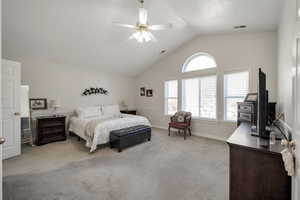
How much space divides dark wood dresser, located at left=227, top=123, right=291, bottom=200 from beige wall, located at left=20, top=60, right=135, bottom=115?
16.3ft

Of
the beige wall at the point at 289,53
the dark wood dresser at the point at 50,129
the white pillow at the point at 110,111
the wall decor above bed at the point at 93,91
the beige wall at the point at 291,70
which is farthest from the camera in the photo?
the wall decor above bed at the point at 93,91

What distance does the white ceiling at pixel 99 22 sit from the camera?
2.81 metres

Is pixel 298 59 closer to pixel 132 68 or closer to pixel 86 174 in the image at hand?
pixel 86 174

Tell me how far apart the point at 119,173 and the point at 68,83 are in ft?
12.6

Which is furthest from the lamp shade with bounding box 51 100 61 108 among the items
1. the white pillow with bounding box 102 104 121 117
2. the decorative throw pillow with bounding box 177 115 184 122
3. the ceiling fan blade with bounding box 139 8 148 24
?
the decorative throw pillow with bounding box 177 115 184 122

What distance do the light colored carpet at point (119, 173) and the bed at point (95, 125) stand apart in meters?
0.31

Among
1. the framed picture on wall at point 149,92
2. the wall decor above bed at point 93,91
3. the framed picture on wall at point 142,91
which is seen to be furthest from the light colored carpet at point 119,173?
the framed picture on wall at point 142,91

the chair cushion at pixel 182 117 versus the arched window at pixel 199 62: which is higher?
the arched window at pixel 199 62

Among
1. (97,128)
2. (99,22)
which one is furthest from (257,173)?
(99,22)

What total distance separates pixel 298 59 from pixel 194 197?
1.94m

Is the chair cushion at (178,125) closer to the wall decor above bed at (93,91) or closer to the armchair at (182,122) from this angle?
the armchair at (182,122)

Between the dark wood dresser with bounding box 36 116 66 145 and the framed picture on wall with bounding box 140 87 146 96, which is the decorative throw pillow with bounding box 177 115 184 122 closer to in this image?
the framed picture on wall with bounding box 140 87 146 96

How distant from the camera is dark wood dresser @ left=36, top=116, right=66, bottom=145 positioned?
399cm

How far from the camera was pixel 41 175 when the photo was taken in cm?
246
